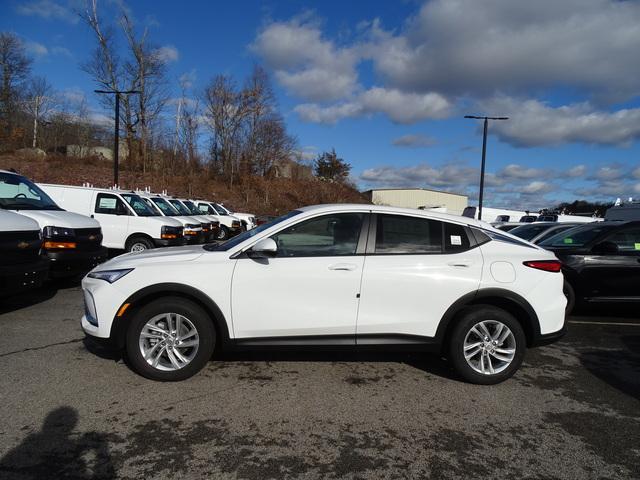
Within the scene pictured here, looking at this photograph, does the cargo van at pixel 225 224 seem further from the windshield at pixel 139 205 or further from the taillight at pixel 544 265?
the taillight at pixel 544 265

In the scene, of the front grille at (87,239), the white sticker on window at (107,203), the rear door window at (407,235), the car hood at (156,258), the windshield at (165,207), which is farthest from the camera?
the windshield at (165,207)

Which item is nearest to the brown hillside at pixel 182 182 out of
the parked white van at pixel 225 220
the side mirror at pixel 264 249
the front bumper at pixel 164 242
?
the parked white van at pixel 225 220

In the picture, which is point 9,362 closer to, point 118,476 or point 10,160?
point 118,476

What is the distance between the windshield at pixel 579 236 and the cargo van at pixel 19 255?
8.10 meters

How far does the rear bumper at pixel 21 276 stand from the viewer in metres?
5.22

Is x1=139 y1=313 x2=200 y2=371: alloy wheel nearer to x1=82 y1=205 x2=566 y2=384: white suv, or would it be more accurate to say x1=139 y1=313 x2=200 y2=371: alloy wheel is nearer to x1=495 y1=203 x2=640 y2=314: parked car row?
x1=82 y1=205 x2=566 y2=384: white suv

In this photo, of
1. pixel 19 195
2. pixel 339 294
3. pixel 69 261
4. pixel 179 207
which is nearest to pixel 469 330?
pixel 339 294

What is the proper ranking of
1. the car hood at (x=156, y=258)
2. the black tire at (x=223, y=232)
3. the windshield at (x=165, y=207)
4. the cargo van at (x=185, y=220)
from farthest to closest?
1. the black tire at (x=223, y=232)
2. the windshield at (x=165, y=207)
3. the cargo van at (x=185, y=220)
4. the car hood at (x=156, y=258)

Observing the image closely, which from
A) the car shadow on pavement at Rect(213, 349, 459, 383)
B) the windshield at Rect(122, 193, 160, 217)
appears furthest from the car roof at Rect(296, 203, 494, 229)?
the windshield at Rect(122, 193, 160, 217)

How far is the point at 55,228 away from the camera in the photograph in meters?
6.89

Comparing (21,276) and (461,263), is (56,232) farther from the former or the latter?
(461,263)

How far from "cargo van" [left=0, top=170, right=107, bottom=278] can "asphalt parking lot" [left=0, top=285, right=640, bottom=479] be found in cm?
243

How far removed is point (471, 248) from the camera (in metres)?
4.06

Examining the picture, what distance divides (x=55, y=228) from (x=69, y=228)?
201mm
